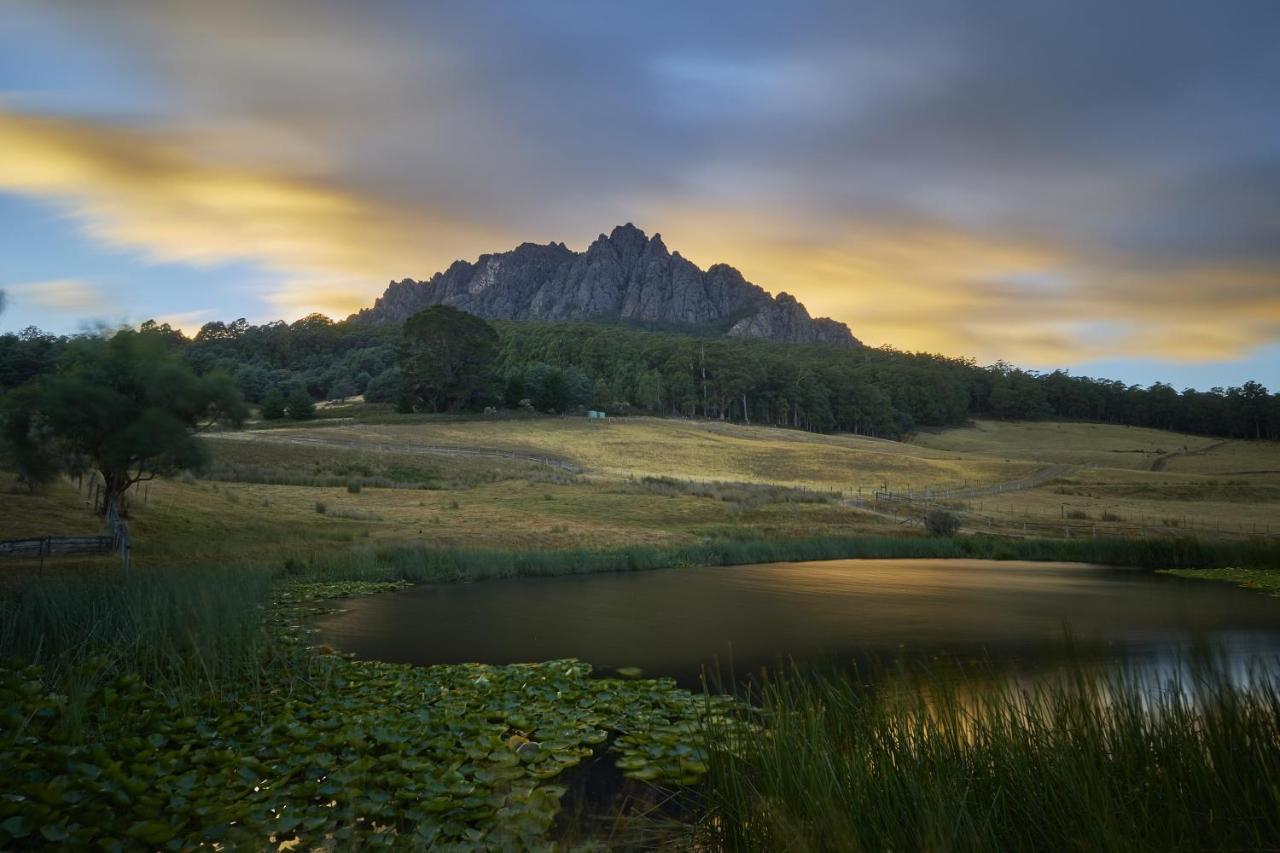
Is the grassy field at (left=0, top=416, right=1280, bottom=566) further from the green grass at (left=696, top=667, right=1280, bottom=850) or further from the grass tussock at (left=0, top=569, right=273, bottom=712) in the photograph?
the green grass at (left=696, top=667, right=1280, bottom=850)

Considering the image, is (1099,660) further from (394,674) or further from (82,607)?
(82,607)

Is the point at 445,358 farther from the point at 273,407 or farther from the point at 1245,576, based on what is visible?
the point at 1245,576

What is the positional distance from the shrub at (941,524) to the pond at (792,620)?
36.2 ft

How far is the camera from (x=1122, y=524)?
44.8 m

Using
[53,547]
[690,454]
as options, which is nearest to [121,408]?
[53,547]

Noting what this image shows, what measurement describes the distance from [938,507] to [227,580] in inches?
1744

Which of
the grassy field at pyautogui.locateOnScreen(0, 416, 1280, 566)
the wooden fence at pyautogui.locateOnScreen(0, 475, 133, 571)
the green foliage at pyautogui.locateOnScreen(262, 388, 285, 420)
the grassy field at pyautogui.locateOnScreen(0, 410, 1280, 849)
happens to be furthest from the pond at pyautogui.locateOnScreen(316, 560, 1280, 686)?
the green foliage at pyautogui.locateOnScreen(262, 388, 285, 420)

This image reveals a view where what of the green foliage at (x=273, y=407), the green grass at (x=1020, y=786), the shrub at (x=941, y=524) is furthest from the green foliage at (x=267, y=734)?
the green foliage at (x=273, y=407)

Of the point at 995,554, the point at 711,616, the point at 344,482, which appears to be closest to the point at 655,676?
the point at 711,616

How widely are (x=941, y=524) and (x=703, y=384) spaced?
83838 millimetres

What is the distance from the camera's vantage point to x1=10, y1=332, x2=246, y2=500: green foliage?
80.4 ft

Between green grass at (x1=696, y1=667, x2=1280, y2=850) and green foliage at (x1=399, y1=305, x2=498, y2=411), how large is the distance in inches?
3718

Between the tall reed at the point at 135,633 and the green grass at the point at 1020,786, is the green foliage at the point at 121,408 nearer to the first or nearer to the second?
the tall reed at the point at 135,633

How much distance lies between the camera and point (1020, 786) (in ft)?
17.3
